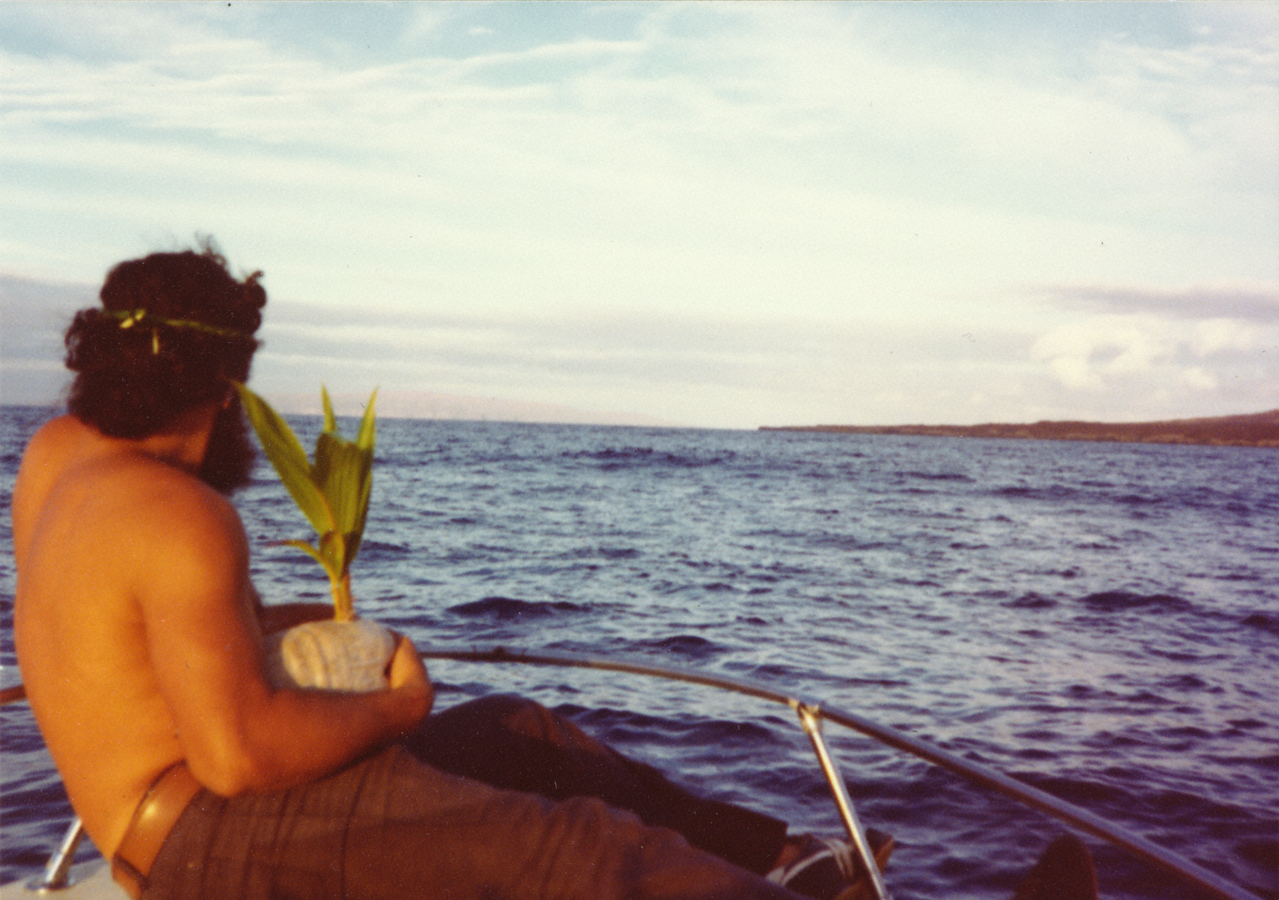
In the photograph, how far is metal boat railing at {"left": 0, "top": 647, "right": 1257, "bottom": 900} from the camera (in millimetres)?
2178

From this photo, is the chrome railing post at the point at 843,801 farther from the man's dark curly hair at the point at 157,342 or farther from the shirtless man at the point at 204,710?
the man's dark curly hair at the point at 157,342

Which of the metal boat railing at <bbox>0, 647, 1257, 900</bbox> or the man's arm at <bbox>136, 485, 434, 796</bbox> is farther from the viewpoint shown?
the metal boat railing at <bbox>0, 647, 1257, 900</bbox>

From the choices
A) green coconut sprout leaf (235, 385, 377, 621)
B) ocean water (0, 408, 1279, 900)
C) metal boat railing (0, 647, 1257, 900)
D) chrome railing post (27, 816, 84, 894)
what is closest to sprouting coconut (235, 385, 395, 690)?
green coconut sprout leaf (235, 385, 377, 621)

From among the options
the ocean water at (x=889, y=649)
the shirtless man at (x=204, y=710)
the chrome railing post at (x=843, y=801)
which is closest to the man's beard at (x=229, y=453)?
the shirtless man at (x=204, y=710)

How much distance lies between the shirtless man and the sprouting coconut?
0.04 metres

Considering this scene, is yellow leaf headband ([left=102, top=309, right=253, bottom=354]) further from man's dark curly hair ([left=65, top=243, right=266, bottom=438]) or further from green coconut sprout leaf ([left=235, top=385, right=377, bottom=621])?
green coconut sprout leaf ([left=235, top=385, right=377, bottom=621])

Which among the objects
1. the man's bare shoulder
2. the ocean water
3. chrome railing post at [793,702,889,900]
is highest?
the man's bare shoulder

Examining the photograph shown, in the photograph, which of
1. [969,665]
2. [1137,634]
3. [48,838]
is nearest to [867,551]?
[1137,634]

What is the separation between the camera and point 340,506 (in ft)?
6.13

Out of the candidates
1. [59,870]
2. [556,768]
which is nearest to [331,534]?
[556,768]

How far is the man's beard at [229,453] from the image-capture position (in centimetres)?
205

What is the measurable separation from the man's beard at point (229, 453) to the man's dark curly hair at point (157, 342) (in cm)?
12

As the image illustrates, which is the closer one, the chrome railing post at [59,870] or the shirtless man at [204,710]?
the shirtless man at [204,710]

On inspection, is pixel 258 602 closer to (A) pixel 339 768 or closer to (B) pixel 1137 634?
(A) pixel 339 768
